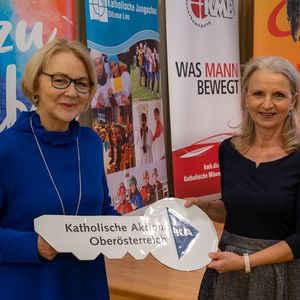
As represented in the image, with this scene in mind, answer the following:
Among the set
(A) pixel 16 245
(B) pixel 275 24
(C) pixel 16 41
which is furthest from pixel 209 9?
(A) pixel 16 245

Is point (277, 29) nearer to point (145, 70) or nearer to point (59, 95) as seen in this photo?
point (145, 70)

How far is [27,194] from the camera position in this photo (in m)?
1.56

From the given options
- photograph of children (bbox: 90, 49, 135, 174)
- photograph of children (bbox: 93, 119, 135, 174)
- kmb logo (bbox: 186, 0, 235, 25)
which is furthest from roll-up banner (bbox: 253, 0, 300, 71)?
photograph of children (bbox: 93, 119, 135, 174)

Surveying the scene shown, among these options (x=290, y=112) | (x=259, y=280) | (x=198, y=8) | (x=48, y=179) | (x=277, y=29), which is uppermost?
(x=198, y=8)

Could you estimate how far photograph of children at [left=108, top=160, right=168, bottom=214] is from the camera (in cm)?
347

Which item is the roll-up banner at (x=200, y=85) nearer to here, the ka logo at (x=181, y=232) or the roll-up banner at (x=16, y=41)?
the roll-up banner at (x=16, y=41)

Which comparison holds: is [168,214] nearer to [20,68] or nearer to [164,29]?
[20,68]

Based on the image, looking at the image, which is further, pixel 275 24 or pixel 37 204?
pixel 275 24

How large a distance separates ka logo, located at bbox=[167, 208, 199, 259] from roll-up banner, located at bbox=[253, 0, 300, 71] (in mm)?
2694

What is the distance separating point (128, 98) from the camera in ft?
11.7

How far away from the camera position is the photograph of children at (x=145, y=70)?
3617mm

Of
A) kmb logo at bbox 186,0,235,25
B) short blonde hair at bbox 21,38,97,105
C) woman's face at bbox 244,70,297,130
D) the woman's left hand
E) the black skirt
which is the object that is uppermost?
kmb logo at bbox 186,0,235,25

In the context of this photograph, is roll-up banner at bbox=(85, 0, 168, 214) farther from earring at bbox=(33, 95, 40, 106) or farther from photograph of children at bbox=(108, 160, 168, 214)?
earring at bbox=(33, 95, 40, 106)

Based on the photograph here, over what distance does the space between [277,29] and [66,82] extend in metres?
2.98
